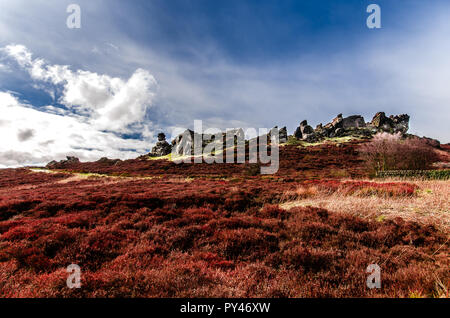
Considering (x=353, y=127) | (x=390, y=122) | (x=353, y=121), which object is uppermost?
(x=353, y=121)

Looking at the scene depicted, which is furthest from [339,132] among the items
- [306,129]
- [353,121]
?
[353,121]

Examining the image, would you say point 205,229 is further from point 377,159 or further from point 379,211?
point 377,159

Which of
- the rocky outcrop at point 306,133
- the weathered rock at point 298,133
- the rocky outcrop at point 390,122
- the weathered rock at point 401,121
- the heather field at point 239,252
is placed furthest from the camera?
the weathered rock at point 401,121

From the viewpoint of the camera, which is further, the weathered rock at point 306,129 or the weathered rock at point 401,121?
the weathered rock at point 401,121

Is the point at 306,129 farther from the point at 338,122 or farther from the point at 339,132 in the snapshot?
→ the point at 338,122

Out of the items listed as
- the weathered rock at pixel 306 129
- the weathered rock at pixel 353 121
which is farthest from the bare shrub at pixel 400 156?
the weathered rock at pixel 353 121

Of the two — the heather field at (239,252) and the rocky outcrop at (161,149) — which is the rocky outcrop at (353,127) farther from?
the heather field at (239,252)

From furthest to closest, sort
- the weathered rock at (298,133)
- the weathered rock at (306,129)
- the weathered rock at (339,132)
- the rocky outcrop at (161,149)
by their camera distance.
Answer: the weathered rock at (298,133) → the weathered rock at (306,129) → the weathered rock at (339,132) → the rocky outcrop at (161,149)

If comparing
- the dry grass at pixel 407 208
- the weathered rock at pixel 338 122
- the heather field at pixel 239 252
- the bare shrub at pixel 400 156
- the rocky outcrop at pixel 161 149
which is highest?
the weathered rock at pixel 338 122

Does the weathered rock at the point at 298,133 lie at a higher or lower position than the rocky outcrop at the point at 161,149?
higher

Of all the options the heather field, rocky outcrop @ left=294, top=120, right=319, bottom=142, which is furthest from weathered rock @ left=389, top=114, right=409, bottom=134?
the heather field

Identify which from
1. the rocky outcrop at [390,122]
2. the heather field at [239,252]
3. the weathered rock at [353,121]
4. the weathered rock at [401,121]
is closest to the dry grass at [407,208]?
the heather field at [239,252]
